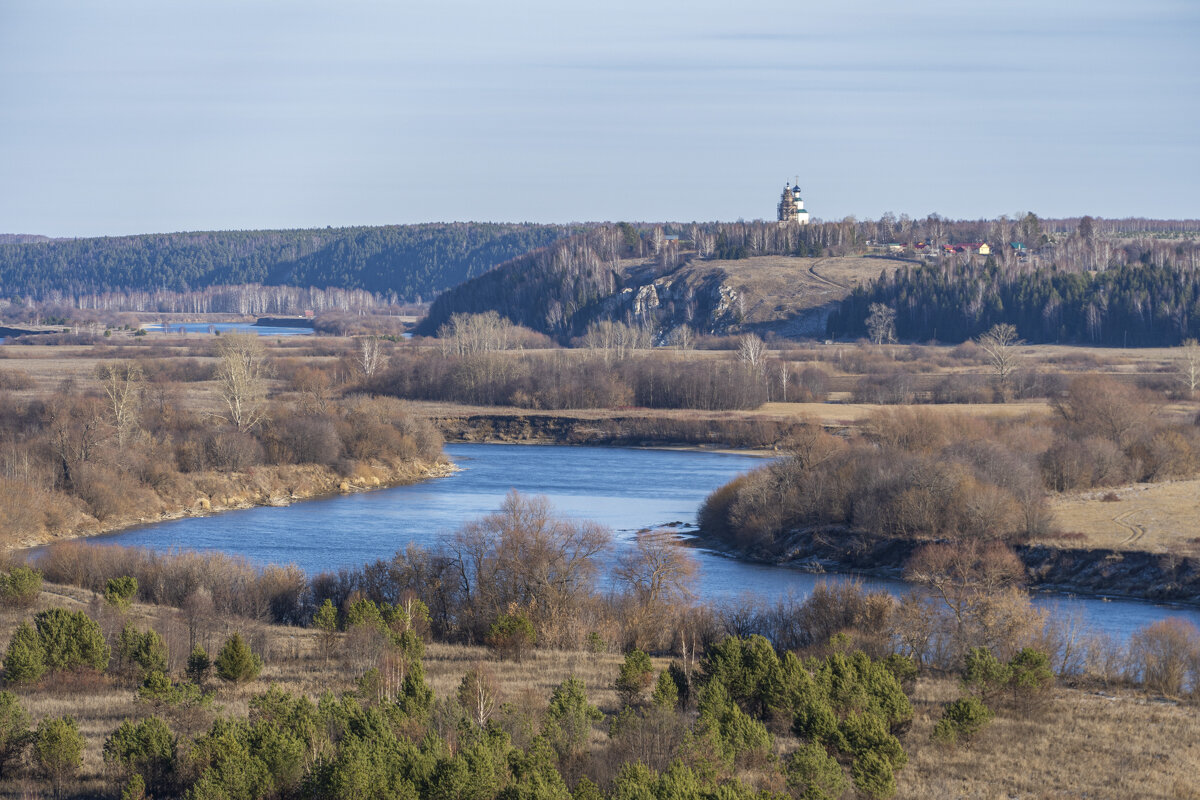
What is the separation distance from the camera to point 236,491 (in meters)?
53.3

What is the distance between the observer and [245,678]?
67.2 feet

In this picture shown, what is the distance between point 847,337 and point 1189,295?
29785 millimetres

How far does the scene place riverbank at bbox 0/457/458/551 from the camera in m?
45.6

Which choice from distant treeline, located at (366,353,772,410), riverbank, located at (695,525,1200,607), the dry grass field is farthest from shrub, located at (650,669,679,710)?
distant treeline, located at (366,353,772,410)

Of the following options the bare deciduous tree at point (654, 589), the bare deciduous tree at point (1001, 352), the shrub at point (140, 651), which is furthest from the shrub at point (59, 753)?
the bare deciduous tree at point (1001, 352)

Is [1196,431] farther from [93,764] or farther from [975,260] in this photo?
[975,260]

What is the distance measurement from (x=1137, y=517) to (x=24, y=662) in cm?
3278

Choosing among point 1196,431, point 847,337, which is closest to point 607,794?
point 1196,431

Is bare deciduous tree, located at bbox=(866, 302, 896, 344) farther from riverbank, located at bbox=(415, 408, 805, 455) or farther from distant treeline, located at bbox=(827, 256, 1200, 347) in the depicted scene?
riverbank, located at bbox=(415, 408, 805, 455)

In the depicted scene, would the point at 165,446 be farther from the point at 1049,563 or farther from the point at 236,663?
the point at 236,663

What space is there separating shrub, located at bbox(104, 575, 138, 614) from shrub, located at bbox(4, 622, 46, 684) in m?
4.57

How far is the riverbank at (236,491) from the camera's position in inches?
1795

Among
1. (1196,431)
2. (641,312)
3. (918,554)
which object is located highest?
(641,312)

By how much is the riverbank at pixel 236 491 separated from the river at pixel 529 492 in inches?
46.5
